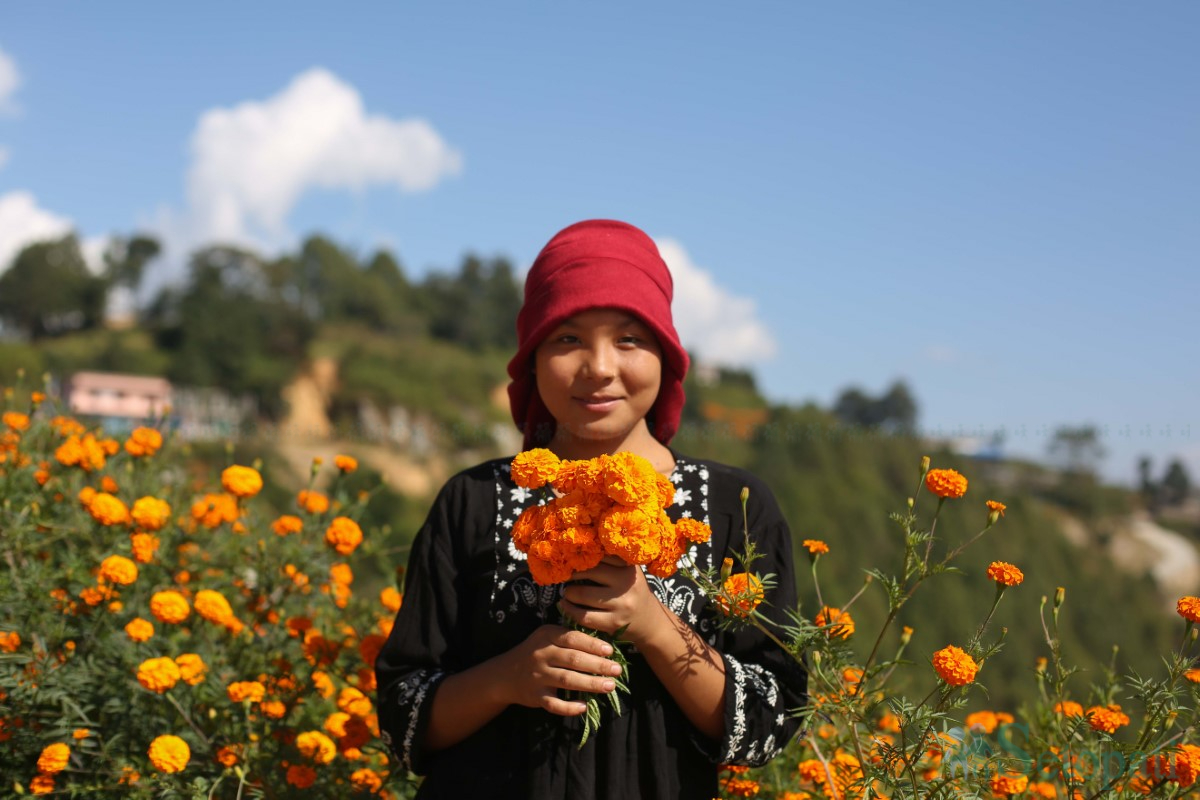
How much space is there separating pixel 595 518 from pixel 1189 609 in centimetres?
97

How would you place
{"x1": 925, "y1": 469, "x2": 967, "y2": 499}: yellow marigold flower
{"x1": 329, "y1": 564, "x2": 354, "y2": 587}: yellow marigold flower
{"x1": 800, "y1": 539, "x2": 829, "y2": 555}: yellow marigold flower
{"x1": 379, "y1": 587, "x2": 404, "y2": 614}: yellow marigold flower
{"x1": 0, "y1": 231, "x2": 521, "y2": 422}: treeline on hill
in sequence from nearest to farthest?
{"x1": 925, "y1": 469, "x2": 967, "y2": 499}: yellow marigold flower < {"x1": 800, "y1": 539, "x2": 829, "y2": 555}: yellow marigold flower < {"x1": 379, "y1": 587, "x2": 404, "y2": 614}: yellow marigold flower < {"x1": 329, "y1": 564, "x2": 354, "y2": 587}: yellow marigold flower < {"x1": 0, "y1": 231, "x2": 521, "y2": 422}: treeline on hill

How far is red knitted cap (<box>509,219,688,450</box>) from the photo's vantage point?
1790mm

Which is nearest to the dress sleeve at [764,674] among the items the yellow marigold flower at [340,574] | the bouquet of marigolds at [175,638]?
the bouquet of marigolds at [175,638]

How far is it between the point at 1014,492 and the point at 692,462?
89.5m

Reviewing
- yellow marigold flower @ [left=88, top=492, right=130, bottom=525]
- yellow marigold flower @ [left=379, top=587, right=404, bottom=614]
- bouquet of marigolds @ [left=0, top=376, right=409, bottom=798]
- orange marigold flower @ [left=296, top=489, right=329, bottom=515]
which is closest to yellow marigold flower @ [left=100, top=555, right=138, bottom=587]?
bouquet of marigolds @ [left=0, top=376, right=409, bottom=798]

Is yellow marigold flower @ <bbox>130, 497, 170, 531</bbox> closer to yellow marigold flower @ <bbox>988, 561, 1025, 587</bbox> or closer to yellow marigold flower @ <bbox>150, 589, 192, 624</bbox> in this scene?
yellow marigold flower @ <bbox>150, 589, 192, 624</bbox>

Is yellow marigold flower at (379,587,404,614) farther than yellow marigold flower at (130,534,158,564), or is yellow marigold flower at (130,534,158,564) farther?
yellow marigold flower at (379,587,404,614)

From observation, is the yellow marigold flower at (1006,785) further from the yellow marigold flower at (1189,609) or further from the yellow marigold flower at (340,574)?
the yellow marigold flower at (340,574)

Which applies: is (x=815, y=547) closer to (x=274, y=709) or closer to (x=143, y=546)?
(x=274, y=709)

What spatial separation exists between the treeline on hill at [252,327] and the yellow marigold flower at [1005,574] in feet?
234

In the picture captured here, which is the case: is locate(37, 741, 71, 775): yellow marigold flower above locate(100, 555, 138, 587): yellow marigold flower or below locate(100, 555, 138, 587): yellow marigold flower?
below

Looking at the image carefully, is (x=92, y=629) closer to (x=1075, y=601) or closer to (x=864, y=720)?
(x=864, y=720)

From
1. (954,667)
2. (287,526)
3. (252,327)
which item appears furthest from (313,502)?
(252,327)

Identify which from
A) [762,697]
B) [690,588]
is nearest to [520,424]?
[690,588]
